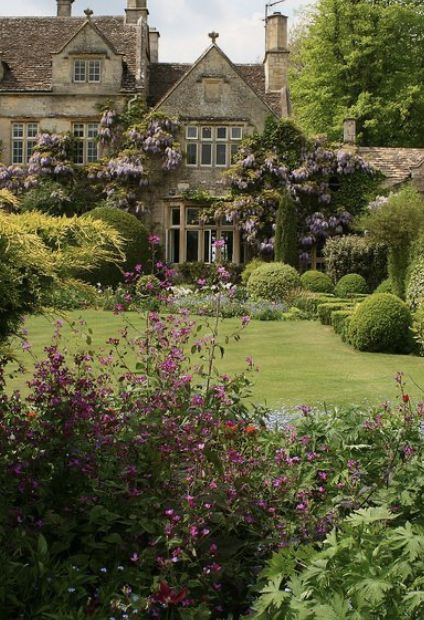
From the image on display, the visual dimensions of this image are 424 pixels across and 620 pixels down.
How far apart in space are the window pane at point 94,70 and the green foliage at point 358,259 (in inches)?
412

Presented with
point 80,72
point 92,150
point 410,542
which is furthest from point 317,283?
point 410,542

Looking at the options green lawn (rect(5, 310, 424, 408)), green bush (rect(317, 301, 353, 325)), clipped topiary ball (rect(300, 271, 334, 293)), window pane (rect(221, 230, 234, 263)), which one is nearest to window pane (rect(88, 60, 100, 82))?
window pane (rect(221, 230, 234, 263))

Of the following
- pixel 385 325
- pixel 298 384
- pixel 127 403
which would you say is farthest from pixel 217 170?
pixel 127 403

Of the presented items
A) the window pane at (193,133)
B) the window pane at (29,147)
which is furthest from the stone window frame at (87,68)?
the window pane at (193,133)

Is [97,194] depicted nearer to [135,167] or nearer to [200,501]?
[135,167]

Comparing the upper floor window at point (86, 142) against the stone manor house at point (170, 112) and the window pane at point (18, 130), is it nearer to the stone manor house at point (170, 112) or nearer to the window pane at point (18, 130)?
the stone manor house at point (170, 112)

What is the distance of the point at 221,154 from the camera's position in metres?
26.7

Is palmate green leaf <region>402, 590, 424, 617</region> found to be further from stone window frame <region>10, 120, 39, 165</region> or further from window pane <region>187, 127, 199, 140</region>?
stone window frame <region>10, 120, 39, 165</region>

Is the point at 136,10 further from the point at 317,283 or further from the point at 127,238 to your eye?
the point at 317,283

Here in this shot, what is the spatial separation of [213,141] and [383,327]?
15.9 meters

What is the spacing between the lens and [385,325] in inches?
483

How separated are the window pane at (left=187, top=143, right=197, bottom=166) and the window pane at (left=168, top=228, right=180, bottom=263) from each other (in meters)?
2.37

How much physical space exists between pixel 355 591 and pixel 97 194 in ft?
79.3

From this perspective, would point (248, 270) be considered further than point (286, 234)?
No
